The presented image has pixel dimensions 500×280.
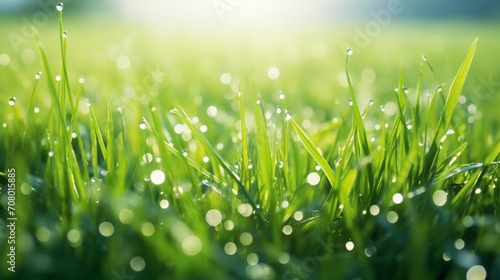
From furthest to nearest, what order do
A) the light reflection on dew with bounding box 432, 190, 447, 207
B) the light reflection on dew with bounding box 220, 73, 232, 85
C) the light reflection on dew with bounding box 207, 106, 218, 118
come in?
the light reflection on dew with bounding box 220, 73, 232, 85
the light reflection on dew with bounding box 207, 106, 218, 118
the light reflection on dew with bounding box 432, 190, 447, 207

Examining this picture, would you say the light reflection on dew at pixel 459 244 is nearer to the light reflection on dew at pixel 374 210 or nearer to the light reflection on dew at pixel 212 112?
the light reflection on dew at pixel 374 210

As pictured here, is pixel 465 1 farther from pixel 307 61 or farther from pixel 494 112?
pixel 494 112

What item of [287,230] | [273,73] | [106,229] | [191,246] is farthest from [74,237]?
[273,73]

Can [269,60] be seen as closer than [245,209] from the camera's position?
No

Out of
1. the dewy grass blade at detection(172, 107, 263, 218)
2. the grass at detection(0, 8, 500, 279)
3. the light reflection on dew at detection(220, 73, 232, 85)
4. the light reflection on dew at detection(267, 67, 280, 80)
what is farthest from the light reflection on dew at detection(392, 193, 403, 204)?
the light reflection on dew at detection(267, 67, 280, 80)

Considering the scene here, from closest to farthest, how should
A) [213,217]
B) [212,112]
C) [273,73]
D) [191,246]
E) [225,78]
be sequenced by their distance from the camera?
[191,246] < [213,217] < [212,112] < [225,78] < [273,73]

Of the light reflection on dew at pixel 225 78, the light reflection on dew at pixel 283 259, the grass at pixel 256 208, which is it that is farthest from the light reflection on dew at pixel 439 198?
the light reflection on dew at pixel 225 78

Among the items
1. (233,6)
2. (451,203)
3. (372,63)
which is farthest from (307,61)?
(451,203)

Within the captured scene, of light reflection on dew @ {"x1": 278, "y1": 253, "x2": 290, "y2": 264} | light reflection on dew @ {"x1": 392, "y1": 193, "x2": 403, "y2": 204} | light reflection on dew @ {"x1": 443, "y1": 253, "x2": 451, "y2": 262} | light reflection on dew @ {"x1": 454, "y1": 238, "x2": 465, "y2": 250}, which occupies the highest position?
light reflection on dew @ {"x1": 278, "y1": 253, "x2": 290, "y2": 264}

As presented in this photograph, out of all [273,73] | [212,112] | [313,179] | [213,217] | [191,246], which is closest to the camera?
[191,246]

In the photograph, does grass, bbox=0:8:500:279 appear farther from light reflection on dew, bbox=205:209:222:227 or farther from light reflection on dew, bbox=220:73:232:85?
light reflection on dew, bbox=220:73:232:85

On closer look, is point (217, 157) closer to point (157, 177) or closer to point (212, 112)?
point (157, 177)
